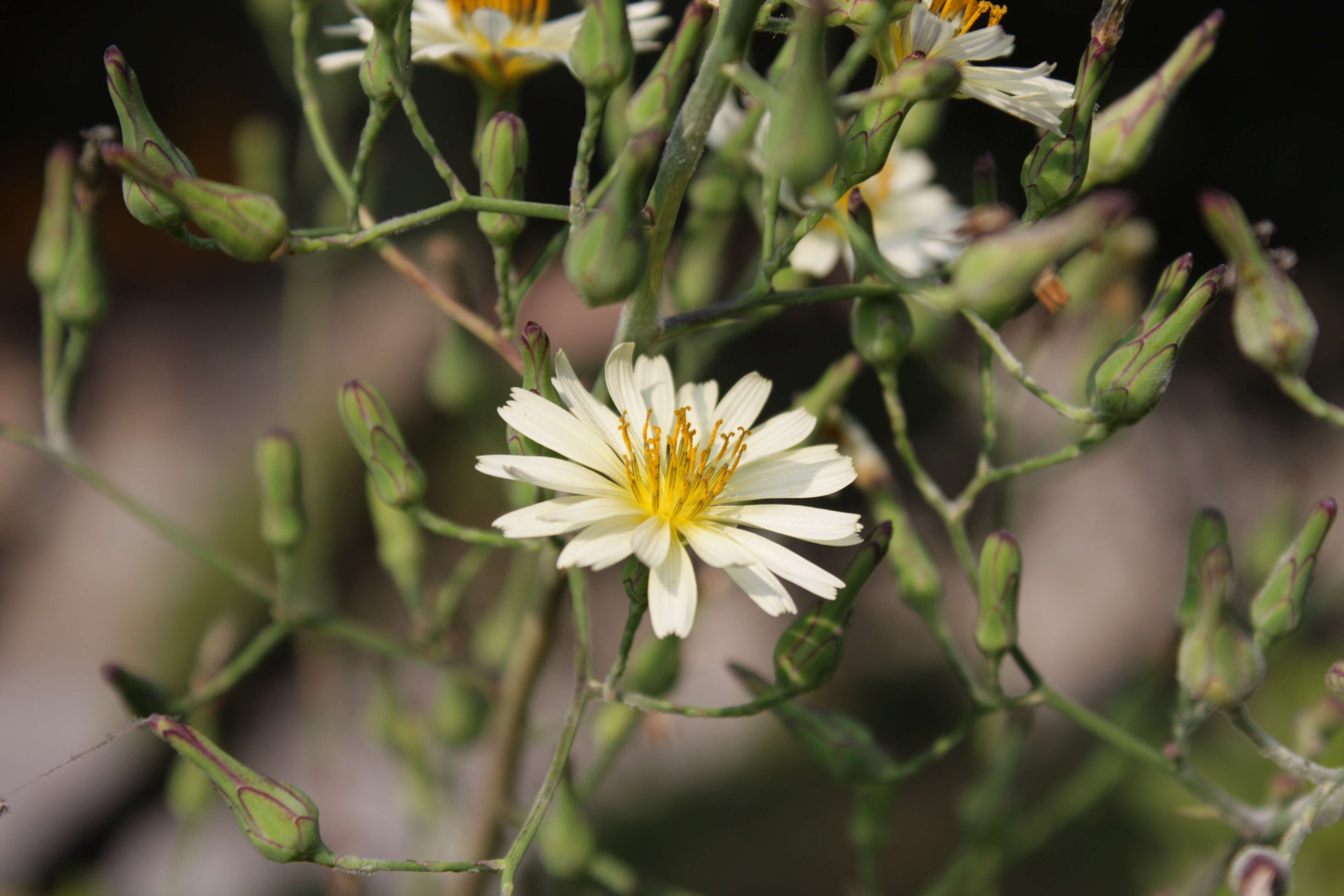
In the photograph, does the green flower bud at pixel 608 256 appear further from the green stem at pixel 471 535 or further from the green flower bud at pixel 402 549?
the green flower bud at pixel 402 549

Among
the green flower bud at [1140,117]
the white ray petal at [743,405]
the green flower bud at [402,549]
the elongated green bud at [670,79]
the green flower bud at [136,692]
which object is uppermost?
the elongated green bud at [670,79]

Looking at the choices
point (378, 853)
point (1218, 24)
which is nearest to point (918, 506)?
point (378, 853)

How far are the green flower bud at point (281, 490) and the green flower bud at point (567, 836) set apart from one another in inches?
15.3

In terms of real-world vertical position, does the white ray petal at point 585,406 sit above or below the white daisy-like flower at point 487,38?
below

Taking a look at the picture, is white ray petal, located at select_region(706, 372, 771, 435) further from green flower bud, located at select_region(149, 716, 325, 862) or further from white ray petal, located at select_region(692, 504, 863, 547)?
green flower bud, located at select_region(149, 716, 325, 862)

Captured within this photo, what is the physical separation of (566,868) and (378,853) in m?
1.09

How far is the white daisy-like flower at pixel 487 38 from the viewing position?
3.31 ft

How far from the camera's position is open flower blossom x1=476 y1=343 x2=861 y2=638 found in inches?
29.9

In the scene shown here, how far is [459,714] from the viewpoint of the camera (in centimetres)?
129

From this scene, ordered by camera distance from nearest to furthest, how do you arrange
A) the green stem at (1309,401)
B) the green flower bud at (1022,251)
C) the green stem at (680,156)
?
the green flower bud at (1022,251), the green stem at (680,156), the green stem at (1309,401)

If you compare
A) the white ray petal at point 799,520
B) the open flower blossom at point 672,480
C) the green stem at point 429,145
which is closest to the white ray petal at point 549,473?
the open flower blossom at point 672,480

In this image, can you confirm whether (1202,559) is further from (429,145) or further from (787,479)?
(429,145)

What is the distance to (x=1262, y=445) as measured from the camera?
2482 mm

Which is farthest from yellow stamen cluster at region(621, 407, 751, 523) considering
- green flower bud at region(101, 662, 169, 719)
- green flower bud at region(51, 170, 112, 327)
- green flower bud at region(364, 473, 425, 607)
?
green flower bud at region(51, 170, 112, 327)
